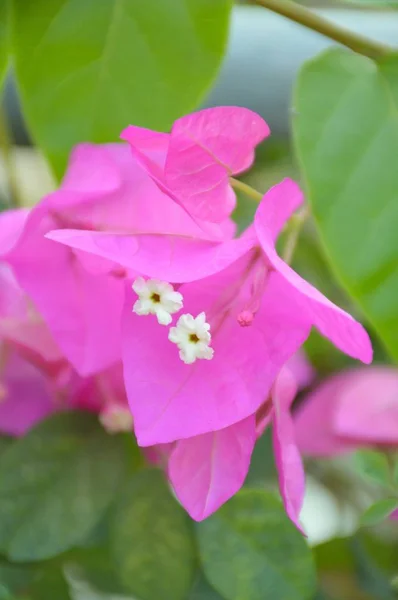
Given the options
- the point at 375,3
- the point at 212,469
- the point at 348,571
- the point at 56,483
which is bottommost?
the point at 348,571

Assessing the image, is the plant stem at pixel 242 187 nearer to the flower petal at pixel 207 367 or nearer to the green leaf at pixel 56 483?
the flower petal at pixel 207 367

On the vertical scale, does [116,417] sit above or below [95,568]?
above

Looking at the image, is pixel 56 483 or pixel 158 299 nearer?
pixel 158 299

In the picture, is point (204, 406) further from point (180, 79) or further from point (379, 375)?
point (379, 375)

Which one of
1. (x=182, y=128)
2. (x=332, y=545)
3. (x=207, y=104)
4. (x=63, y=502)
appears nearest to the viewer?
(x=182, y=128)

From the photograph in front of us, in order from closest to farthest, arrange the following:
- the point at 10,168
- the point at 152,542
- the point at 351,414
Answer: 1. the point at 152,542
2. the point at 351,414
3. the point at 10,168

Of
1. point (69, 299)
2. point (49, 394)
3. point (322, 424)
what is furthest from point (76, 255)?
point (322, 424)

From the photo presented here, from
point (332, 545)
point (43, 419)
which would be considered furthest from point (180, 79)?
point (332, 545)

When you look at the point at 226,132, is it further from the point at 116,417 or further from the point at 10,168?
the point at 10,168
